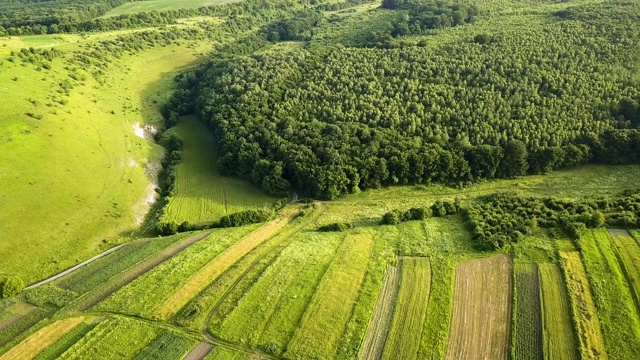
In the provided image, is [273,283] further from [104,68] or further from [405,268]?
[104,68]

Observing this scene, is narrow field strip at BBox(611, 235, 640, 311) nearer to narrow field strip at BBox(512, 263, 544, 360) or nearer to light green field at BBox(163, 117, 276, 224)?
narrow field strip at BBox(512, 263, 544, 360)

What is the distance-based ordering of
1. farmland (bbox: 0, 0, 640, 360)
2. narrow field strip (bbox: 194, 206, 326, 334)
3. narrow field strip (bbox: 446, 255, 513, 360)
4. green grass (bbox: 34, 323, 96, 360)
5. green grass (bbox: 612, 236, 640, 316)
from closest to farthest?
narrow field strip (bbox: 446, 255, 513, 360) < green grass (bbox: 34, 323, 96, 360) < farmland (bbox: 0, 0, 640, 360) < narrow field strip (bbox: 194, 206, 326, 334) < green grass (bbox: 612, 236, 640, 316)

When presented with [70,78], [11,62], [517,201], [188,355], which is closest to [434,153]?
[517,201]

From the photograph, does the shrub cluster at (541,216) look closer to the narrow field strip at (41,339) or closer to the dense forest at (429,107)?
the dense forest at (429,107)

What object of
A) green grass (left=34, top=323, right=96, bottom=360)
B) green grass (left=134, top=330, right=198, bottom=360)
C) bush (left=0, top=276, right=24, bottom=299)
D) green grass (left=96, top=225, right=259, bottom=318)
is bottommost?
green grass (left=134, top=330, right=198, bottom=360)

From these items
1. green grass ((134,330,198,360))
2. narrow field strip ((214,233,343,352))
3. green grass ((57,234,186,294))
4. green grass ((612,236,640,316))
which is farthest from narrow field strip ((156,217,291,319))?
green grass ((612,236,640,316))

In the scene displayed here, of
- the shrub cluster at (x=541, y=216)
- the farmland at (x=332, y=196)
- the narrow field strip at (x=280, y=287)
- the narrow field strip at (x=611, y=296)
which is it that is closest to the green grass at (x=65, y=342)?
the farmland at (x=332, y=196)

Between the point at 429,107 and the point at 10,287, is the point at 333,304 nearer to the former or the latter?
the point at 10,287
